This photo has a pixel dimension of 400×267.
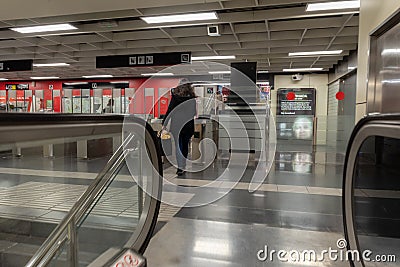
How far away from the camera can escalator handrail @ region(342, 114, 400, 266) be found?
1263 mm

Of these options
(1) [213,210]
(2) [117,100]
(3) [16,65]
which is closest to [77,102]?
(2) [117,100]

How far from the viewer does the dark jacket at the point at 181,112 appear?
4.62 m

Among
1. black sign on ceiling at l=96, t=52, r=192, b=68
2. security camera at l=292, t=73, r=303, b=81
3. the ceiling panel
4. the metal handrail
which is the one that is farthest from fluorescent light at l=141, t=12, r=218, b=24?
security camera at l=292, t=73, r=303, b=81

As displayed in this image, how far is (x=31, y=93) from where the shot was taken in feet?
52.3

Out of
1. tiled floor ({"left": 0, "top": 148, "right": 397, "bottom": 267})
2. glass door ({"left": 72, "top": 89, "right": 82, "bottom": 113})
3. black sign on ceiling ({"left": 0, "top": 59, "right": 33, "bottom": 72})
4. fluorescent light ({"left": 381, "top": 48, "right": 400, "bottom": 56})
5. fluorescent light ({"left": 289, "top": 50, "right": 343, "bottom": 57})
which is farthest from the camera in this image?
glass door ({"left": 72, "top": 89, "right": 82, "bottom": 113})

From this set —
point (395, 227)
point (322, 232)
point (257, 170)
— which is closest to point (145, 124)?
point (322, 232)

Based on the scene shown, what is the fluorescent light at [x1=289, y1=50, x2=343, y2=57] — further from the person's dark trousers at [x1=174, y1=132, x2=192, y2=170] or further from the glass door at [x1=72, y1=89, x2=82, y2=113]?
the glass door at [x1=72, y1=89, x2=82, y2=113]

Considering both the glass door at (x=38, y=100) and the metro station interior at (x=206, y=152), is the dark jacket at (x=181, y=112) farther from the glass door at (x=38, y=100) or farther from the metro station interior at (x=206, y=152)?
the glass door at (x=38, y=100)

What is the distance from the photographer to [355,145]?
1.76 m

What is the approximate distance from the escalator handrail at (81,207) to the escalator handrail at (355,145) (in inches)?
50.0

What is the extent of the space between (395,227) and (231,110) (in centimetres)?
496

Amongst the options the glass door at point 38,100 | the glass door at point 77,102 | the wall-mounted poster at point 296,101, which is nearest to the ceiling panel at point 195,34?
the wall-mounted poster at point 296,101

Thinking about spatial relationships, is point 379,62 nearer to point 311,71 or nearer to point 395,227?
point 395,227

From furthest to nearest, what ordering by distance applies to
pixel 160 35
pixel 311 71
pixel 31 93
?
1. pixel 31 93
2. pixel 311 71
3. pixel 160 35
